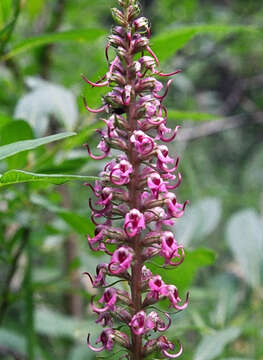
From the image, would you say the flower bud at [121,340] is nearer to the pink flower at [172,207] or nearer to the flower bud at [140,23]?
the pink flower at [172,207]

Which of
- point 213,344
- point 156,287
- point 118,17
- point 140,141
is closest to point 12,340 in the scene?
point 213,344

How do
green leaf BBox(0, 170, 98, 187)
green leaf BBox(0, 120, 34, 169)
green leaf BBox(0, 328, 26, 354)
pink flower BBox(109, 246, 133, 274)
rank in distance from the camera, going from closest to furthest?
green leaf BBox(0, 170, 98, 187) < pink flower BBox(109, 246, 133, 274) < green leaf BBox(0, 120, 34, 169) < green leaf BBox(0, 328, 26, 354)

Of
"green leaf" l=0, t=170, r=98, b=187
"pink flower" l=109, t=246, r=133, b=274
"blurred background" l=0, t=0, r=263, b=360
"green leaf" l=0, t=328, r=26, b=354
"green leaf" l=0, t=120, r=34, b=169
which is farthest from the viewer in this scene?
"green leaf" l=0, t=328, r=26, b=354

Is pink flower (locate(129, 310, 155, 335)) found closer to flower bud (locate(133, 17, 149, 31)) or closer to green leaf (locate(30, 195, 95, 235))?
green leaf (locate(30, 195, 95, 235))

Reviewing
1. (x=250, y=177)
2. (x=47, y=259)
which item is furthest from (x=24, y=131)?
(x=250, y=177)

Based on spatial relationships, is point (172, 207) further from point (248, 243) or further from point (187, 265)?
point (248, 243)

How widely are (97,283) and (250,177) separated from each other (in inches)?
129

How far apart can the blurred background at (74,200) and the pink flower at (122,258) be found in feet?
0.64

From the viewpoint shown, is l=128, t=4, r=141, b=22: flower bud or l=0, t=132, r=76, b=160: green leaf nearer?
l=0, t=132, r=76, b=160: green leaf

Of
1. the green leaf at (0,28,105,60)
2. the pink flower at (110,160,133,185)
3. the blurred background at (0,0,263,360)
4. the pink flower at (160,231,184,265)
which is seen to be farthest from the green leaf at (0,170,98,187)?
the green leaf at (0,28,105,60)

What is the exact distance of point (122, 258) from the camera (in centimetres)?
82

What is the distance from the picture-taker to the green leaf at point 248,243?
1601 mm

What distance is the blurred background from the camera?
120 cm

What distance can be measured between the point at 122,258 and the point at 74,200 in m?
2.29
